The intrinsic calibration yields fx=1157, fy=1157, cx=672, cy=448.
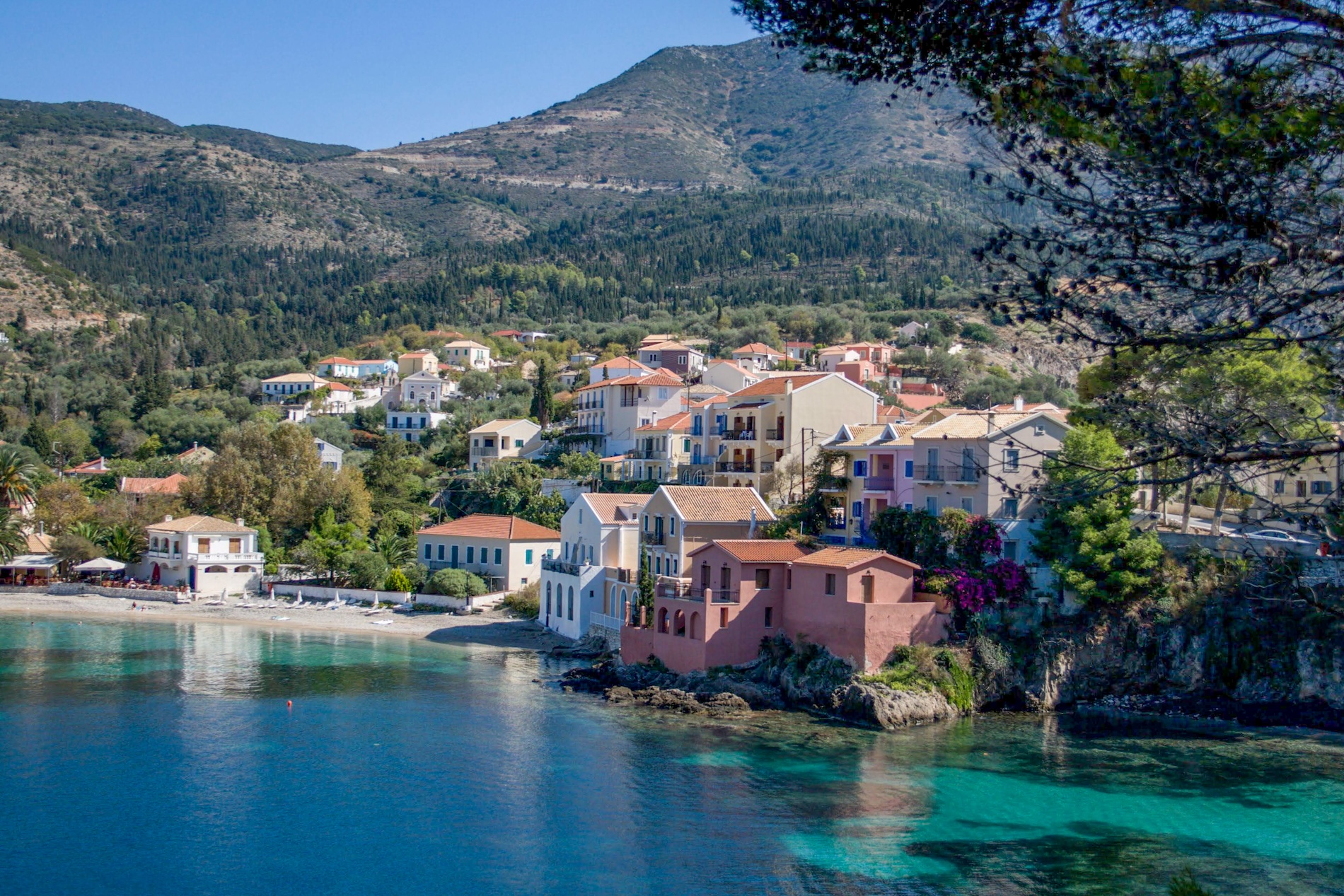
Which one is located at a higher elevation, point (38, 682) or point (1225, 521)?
point (1225, 521)

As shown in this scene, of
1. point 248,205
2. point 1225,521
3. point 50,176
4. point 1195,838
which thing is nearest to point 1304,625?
point 1225,521

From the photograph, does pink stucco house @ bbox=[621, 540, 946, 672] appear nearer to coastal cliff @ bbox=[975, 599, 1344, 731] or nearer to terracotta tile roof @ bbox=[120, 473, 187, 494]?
coastal cliff @ bbox=[975, 599, 1344, 731]

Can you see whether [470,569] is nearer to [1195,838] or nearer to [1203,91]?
[1195,838]

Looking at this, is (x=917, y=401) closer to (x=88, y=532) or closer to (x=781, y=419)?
(x=781, y=419)

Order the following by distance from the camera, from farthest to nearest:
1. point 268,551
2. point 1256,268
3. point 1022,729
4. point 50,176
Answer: point 50,176
point 268,551
point 1022,729
point 1256,268

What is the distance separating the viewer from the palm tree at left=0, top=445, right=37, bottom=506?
193ft

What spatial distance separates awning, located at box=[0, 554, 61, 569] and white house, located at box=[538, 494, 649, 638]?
94.6ft

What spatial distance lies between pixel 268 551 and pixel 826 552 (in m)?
32.9

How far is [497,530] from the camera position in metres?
51.4

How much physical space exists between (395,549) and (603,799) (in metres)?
31.6

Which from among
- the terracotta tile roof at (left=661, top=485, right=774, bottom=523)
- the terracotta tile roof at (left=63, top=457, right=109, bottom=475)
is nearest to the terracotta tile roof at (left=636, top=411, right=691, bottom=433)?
the terracotta tile roof at (left=661, top=485, right=774, bottom=523)

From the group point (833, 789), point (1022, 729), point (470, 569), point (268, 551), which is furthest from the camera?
point (268, 551)

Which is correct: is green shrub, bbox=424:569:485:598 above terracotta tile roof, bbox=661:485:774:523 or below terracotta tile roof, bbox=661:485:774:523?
below

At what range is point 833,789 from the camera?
80.9ft
